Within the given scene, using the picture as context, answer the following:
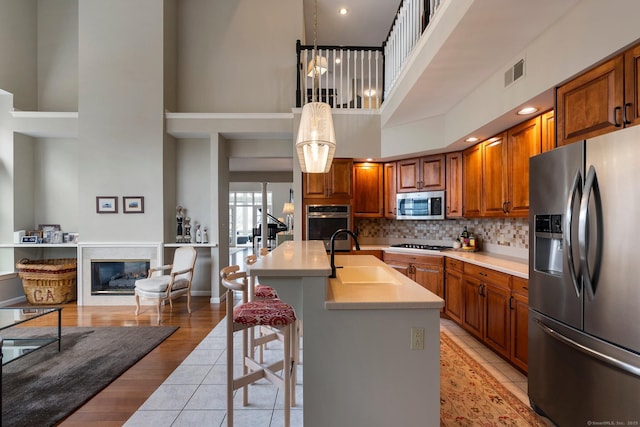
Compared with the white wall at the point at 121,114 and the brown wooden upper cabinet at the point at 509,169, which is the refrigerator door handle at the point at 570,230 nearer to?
the brown wooden upper cabinet at the point at 509,169

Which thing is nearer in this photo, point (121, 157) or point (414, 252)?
point (414, 252)

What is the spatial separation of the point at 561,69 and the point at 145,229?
540cm

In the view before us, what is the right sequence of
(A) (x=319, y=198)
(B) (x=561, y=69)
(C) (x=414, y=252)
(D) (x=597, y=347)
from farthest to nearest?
1. (A) (x=319, y=198)
2. (C) (x=414, y=252)
3. (B) (x=561, y=69)
4. (D) (x=597, y=347)

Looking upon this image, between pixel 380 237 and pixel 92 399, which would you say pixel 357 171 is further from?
pixel 92 399

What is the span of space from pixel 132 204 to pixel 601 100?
5593mm

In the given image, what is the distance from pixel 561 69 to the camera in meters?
2.09

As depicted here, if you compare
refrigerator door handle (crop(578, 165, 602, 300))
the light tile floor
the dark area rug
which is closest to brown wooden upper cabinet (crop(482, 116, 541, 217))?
refrigerator door handle (crop(578, 165, 602, 300))

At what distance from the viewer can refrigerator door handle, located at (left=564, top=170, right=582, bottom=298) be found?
1719mm

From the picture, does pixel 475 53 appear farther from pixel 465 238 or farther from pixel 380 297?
pixel 465 238

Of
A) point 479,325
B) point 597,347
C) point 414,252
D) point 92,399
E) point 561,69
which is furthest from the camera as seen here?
point 414,252

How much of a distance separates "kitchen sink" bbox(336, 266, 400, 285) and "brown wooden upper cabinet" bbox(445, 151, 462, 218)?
2.23 metres

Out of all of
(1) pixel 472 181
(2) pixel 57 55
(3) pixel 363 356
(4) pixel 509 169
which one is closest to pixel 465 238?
(1) pixel 472 181

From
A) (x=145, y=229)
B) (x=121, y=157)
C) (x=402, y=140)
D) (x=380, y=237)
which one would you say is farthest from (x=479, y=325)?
(x=121, y=157)

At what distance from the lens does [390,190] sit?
498 cm
